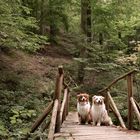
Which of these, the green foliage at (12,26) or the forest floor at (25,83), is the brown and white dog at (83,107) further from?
the green foliage at (12,26)

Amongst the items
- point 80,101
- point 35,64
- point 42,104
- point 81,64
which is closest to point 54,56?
point 35,64

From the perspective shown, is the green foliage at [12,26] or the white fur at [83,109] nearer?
the white fur at [83,109]

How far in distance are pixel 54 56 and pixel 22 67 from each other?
569 cm

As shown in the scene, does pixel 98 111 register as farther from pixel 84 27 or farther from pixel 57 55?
pixel 57 55

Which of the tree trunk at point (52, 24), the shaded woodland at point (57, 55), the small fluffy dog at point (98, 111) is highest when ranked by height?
the tree trunk at point (52, 24)

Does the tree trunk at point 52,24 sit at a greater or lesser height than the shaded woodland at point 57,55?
greater

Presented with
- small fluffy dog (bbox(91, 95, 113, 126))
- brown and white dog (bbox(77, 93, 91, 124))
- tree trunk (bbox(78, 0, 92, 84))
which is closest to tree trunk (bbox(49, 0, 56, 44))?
tree trunk (bbox(78, 0, 92, 84))

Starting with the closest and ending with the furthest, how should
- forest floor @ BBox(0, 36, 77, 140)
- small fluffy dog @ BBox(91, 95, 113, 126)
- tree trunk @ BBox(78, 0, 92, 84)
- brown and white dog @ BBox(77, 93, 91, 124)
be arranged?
small fluffy dog @ BBox(91, 95, 113, 126) < brown and white dog @ BBox(77, 93, 91, 124) < forest floor @ BBox(0, 36, 77, 140) < tree trunk @ BBox(78, 0, 92, 84)

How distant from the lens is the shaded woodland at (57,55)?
13.5m

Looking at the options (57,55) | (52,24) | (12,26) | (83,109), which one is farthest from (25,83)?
(57,55)

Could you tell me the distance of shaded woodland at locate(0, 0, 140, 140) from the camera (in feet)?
44.2

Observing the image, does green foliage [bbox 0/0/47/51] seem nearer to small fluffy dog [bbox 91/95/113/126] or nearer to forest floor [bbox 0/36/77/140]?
forest floor [bbox 0/36/77/140]

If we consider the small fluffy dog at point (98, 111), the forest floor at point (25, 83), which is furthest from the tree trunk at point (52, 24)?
the small fluffy dog at point (98, 111)

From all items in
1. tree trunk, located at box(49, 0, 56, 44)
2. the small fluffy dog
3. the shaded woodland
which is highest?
tree trunk, located at box(49, 0, 56, 44)
